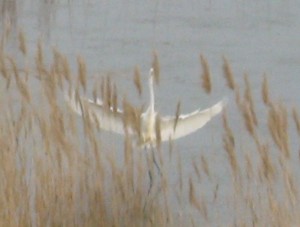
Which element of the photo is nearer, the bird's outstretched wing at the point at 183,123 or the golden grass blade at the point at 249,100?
the golden grass blade at the point at 249,100

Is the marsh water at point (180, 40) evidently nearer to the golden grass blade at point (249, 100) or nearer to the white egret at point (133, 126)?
the white egret at point (133, 126)

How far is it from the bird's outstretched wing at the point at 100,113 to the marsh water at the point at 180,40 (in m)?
1.39

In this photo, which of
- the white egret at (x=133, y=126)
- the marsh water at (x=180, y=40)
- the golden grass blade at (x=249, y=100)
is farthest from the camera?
the marsh water at (x=180, y=40)

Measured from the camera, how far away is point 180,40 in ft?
17.3

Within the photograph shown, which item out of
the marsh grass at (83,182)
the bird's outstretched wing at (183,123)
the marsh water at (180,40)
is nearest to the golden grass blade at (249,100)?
the marsh grass at (83,182)

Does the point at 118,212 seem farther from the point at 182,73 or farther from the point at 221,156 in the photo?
the point at 182,73

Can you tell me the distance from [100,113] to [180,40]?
275cm

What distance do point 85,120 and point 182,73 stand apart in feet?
7.77

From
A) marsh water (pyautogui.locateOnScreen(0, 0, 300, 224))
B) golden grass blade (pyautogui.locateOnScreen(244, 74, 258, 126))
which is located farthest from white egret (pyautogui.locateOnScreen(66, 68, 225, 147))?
marsh water (pyautogui.locateOnScreen(0, 0, 300, 224))

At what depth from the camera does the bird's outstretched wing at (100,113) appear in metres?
2.47

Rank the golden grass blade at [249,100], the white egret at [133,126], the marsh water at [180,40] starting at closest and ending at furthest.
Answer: the golden grass blade at [249,100] < the white egret at [133,126] < the marsh water at [180,40]

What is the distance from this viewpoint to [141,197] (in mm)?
2547

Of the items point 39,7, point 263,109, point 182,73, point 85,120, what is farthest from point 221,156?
point 39,7

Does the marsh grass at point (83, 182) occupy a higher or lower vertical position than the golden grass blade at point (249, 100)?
lower
